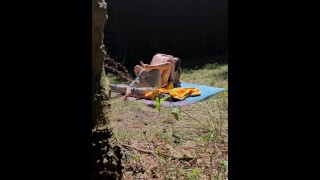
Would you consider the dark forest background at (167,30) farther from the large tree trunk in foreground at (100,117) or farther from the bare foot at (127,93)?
the large tree trunk in foreground at (100,117)

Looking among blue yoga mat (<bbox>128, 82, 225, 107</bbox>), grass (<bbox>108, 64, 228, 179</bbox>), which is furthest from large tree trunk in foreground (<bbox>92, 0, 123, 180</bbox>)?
blue yoga mat (<bbox>128, 82, 225, 107</bbox>)

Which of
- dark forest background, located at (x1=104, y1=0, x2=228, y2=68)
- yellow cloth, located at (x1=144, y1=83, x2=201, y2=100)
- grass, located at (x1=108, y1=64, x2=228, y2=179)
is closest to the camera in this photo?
grass, located at (x1=108, y1=64, x2=228, y2=179)

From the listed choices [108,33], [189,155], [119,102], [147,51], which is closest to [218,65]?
[147,51]

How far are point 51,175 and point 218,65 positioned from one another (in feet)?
28.5

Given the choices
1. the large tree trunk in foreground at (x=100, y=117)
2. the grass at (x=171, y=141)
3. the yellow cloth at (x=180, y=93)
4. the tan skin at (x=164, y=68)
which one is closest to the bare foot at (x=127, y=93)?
the grass at (x=171, y=141)

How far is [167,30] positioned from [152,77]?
419 centimetres

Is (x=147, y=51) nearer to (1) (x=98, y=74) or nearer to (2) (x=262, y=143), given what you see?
(1) (x=98, y=74)

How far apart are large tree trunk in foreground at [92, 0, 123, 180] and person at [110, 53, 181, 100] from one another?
4279 mm

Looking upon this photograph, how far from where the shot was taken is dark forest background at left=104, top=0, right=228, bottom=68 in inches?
393

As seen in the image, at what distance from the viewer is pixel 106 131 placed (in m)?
1.81

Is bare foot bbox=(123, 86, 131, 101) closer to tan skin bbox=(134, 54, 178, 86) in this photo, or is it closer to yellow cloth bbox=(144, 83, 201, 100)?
yellow cloth bbox=(144, 83, 201, 100)

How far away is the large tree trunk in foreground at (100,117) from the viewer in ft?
5.70

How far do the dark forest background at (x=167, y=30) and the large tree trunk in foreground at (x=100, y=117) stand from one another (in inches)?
311

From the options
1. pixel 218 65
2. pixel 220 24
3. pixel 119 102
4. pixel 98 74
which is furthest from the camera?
pixel 220 24
